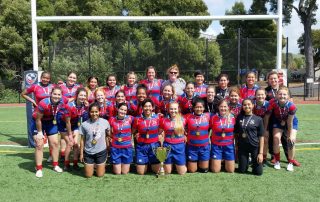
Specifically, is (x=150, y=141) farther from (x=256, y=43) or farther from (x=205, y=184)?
(x=256, y=43)

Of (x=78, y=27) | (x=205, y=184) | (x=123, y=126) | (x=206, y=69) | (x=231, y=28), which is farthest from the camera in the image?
(x=231, y=28)

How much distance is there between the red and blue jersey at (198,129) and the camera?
5.38 meters

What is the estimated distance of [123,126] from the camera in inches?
211

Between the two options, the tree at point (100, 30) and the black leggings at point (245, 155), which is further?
the tree at point (100, 30)

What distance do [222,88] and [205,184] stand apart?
1.91 m

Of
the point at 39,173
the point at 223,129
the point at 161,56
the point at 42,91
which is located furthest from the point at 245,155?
the point at 161,56

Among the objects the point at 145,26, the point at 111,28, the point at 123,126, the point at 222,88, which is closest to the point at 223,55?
the point at 145,26

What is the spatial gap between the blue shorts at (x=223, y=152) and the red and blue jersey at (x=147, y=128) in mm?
929

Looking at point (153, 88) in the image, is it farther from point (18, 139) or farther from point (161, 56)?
point (161, 56)

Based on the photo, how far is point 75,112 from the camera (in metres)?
5.75

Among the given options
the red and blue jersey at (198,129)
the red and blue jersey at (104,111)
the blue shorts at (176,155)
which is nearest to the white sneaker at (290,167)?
the red and blue jersey at (198,129)

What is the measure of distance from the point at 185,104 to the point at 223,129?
0.86 metres

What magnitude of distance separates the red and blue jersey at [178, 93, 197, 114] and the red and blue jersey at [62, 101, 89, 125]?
1635 millimetres

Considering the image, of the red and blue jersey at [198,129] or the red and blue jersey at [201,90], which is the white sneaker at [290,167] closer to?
the red and blue jersey at [198,129]
